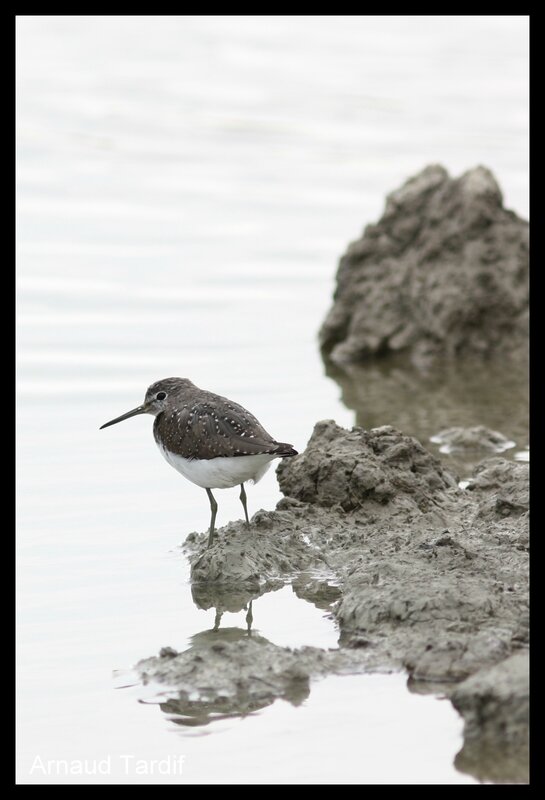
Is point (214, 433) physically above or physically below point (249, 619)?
above

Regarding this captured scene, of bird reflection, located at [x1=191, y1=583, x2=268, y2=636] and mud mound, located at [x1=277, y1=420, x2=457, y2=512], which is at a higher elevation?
mud mound, located at [x1=277, y1=420, x2=457, y2=512]

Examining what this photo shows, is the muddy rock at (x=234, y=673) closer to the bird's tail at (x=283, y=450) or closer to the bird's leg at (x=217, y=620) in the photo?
the bird's leg at (x=217, y=620)

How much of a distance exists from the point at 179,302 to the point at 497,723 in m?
9.85

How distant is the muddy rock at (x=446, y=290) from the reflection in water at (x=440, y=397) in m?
0.33

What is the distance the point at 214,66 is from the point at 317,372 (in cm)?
1661

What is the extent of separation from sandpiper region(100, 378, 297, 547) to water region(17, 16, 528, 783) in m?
0.64

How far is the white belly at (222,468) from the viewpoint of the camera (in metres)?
8.50

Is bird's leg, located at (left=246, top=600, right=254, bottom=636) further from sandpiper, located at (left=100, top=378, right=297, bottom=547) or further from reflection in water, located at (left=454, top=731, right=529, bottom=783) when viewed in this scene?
reflection in water, located at (left=454, top=731, right=529, bottom=783)

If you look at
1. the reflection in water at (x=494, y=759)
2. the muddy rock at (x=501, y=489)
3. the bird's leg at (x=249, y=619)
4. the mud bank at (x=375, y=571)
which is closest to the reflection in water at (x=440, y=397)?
the muddy rock at (x=501, y=489)

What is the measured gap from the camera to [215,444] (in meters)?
8.52

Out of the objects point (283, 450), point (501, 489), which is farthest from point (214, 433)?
point (501, 489)

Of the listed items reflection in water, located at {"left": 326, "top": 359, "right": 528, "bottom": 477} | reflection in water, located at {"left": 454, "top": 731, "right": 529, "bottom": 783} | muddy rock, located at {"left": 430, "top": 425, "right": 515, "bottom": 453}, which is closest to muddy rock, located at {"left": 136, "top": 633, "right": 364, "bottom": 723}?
reflection in water, located at {"left": 454, "top": 731, "right": 529, "bottom": 783}

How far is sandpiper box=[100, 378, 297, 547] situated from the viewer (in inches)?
333

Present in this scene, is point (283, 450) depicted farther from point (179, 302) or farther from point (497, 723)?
point (179, 302)
